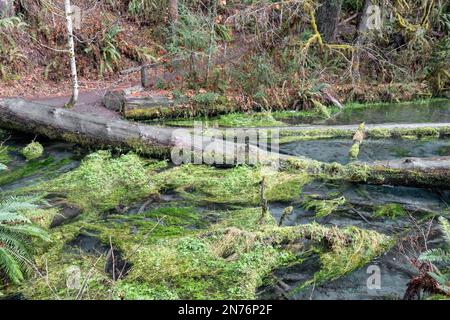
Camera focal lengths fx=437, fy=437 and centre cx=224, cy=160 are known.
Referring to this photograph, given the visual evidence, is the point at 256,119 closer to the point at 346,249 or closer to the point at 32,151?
the point at 32,151

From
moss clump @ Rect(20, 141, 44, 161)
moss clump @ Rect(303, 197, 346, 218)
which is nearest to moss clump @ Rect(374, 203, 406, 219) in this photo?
moss clump @ Rect(303, 197, 346, 218)

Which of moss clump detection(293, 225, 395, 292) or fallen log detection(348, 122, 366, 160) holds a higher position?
fallen log detection(348, 122, 366, 160)

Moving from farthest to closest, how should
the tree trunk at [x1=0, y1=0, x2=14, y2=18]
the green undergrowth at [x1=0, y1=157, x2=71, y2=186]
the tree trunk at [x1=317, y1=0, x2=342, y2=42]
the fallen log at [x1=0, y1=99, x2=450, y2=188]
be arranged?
1. the tree trunk at [x1=317, y1=0, x2=342, y2=42]
2. the tree trunk at [x1=0, y1=0, x2=14, y2=18]
3. the green undergrowth at [x1=0, y1=157, x2=71, y2=186]
4. the fallen log at [x1=0, y1=99, x2=450, y2=188]

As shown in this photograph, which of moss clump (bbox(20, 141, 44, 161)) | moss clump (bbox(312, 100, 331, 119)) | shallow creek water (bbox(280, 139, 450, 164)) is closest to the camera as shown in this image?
moss clump (bbox(20, 141, 44, 161))

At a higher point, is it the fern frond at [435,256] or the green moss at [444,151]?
the green moss at [444,151]

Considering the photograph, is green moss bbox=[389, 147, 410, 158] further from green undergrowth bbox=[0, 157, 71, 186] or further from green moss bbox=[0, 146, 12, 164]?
green moss bbox=[0, 146, 12, 164]

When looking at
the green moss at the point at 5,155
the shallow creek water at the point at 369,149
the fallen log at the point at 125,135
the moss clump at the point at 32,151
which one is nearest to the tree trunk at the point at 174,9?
the fallen log at the point at 125,135

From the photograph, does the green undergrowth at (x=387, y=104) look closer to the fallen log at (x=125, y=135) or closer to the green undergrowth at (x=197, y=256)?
the fallen log at (x=125, y=135)

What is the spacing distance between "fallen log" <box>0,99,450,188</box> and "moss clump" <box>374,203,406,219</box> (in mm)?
590

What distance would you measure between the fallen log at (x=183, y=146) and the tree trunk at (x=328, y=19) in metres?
7.91

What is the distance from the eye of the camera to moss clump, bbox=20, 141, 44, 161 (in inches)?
348

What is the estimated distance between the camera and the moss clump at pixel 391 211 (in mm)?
6480

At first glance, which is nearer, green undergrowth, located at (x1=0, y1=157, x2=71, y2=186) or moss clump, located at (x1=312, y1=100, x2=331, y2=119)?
green undergrowth, located at (x1=0, y1=157, x2=71, y2=186)

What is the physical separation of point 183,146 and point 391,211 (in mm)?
3901
